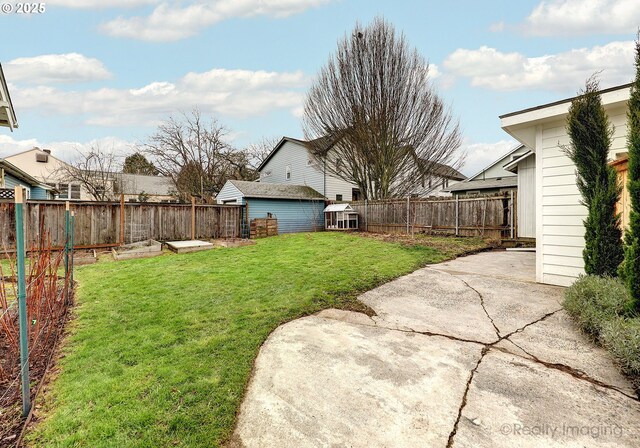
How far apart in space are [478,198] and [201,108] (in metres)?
18.0

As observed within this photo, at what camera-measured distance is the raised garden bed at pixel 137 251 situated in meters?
8.14

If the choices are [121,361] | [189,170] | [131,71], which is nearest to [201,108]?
[189,170]

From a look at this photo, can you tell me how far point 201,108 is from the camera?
19344mm

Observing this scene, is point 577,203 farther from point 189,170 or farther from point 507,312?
point 189,170

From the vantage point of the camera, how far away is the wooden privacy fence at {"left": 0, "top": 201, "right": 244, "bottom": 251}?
853 cm

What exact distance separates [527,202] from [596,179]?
6267mm

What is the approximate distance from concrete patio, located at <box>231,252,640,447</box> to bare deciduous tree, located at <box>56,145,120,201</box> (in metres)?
21.9

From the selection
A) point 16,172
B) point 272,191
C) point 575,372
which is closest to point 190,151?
point 272,191

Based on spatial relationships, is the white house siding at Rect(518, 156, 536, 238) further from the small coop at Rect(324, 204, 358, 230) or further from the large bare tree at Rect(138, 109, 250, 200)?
the large bare tree at Rect(138, 109, 250, 200)

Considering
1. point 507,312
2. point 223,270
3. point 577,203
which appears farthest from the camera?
point 223,270

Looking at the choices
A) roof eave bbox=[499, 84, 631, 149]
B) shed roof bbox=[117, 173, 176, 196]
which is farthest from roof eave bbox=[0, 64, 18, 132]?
shed roof bbox=[117, 173, 176, 196]

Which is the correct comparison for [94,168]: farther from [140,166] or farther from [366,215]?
[366,215]

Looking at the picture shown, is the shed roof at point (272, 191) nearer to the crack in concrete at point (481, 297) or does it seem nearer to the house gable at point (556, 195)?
the crack in concrete at point (481, 297)

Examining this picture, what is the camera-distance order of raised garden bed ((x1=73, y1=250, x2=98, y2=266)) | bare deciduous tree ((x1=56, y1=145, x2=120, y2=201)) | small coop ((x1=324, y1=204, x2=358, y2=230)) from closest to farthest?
raised garden bed ((x1=73, y1=250, x2=98, y2=266)), small coop ((x1=324, y1=204, x2=358, y2=230)), bare deciduous tree ((x1=56, y1=145, x2=120, y2=201))
